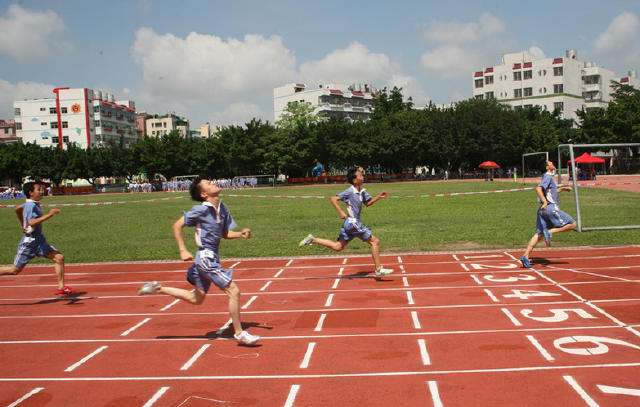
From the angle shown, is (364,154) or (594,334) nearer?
(594,334)

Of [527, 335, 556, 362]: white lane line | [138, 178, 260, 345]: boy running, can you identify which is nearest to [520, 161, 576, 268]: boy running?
[527, 335, 556, 362]: white lane line

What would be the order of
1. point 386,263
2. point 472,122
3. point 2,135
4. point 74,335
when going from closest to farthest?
point 74,335
point 386,263
point 472,122
point 2,135

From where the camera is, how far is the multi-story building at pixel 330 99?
116250 mm

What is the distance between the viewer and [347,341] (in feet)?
21.7

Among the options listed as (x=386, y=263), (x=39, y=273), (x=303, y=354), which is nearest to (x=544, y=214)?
(x=386, y=263)

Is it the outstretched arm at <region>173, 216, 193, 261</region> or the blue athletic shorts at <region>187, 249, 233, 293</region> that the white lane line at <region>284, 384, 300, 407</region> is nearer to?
the blue athletic shorts at <region>187, 249, 233, 293</region>

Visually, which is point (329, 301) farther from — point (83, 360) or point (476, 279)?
point (83, 360)

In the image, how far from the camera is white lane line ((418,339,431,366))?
229 inches

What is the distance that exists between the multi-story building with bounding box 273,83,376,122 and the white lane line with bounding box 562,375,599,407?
109m

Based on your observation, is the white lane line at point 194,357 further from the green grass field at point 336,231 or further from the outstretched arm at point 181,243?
the green grass field at point 336,231

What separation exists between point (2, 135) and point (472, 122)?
316 feet

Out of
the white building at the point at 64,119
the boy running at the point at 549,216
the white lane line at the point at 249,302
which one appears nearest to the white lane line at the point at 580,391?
the white lane line at the point at 249,302

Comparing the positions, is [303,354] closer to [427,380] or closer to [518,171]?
[427,380]

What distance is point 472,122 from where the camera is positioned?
71.7 metres
